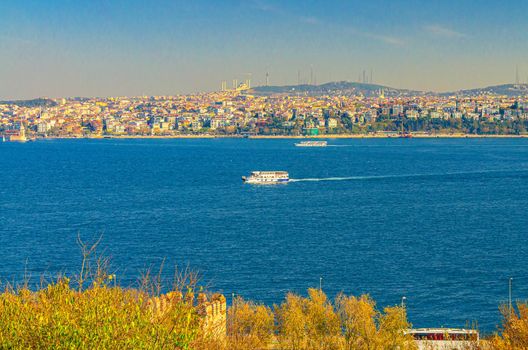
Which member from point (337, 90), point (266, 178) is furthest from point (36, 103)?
point (266, 178)

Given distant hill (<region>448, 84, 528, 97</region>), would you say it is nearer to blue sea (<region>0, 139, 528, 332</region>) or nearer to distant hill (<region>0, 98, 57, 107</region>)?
distant hill (<region>0, 98, 57, 107</region>)

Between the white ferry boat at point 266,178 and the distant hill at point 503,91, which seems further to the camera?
the distant hill at point 503,91

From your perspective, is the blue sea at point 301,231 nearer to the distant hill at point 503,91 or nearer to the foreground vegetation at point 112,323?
the foreground vegetation at point 112,323

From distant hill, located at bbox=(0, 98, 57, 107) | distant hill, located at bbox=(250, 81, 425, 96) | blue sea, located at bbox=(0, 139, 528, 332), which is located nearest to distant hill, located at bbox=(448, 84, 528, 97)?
distant hill, located at bbox=(250, 81, 425, 96)

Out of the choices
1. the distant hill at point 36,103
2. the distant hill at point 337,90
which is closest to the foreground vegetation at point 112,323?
the distant hill at point 36,103

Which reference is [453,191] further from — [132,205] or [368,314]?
[368,314]

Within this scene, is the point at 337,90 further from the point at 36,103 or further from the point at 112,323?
the point at 112,323

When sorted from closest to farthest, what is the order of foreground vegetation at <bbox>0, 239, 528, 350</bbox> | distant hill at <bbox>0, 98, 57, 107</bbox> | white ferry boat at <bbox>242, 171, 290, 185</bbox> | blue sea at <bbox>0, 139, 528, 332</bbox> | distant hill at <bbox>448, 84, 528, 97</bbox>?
foreground vegetation at <bbox>0, 239, 528, 350</bbox>, blue sea at <bbox>0, 139, 528, 332</bbox>, white ferry boat at <bbox>242, 171, 290, 185</bbox>, distant hill at <bbox>0, 98, 57, 107</bbox>, distant hill at <bbox>448, 84, 528, 97</bbox>
